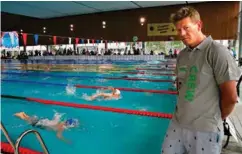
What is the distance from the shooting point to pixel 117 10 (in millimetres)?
20625

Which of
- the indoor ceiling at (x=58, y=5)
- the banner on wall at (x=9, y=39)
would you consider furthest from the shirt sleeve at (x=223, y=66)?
the indoor ceiling at (x=58, y=5)

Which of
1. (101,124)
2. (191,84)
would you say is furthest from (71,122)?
(191,84)

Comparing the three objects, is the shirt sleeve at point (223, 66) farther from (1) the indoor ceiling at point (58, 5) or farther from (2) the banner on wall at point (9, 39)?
(1) the indoor ceiling at point (58, 5)

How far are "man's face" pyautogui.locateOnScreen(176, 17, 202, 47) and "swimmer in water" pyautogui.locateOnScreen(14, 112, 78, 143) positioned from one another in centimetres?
276

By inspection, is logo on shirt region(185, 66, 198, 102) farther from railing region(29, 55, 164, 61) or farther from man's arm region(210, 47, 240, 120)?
railing region(29, 55, 164, 61)

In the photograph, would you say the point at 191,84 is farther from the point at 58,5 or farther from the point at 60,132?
the point at 58,5

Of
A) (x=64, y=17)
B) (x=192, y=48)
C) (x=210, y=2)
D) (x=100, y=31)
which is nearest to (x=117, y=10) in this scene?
(x=100, y=31)

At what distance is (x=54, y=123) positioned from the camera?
4.30 meters

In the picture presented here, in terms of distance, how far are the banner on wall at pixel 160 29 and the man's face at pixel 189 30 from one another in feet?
58.4

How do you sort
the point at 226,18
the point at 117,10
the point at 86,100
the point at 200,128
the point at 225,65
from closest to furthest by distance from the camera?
the point at 225,65 → the point at 200,128 → the point at 86,100 → the point at 226,18 → the point at 117,10

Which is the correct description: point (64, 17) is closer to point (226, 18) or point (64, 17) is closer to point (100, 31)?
point (100, 31)

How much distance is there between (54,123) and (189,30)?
3.44m

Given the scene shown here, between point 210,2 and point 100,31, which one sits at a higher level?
point 210,2

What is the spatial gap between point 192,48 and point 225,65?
25 centimetres
